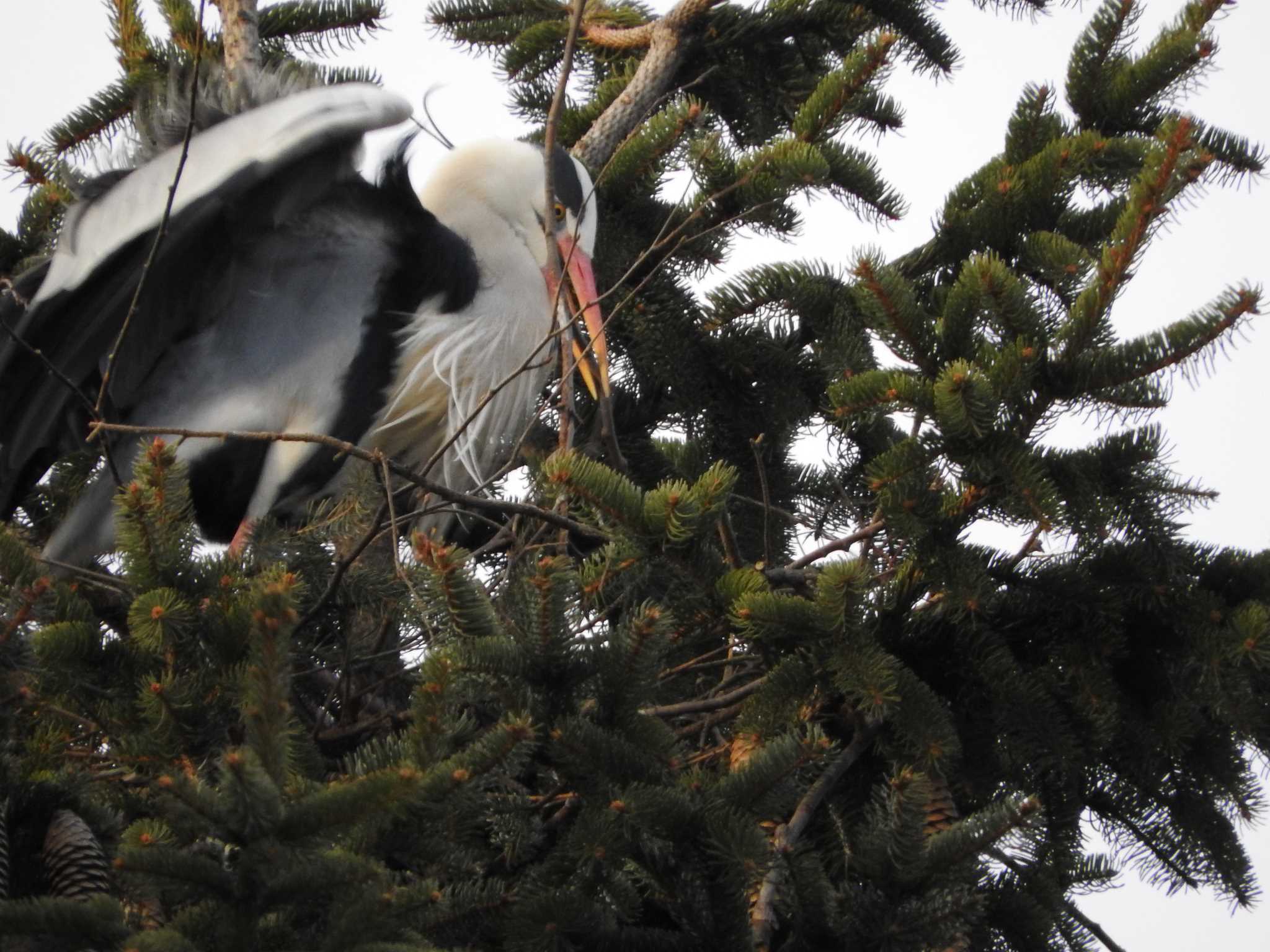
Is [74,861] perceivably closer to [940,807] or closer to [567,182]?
[940,807]

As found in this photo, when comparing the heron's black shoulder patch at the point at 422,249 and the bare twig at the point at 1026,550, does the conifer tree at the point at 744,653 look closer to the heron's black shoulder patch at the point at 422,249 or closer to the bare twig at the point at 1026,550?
the bare twig at the point at 1026,550

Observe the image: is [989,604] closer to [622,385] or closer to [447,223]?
[622,385]

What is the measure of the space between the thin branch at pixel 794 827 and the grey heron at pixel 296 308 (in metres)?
0.86

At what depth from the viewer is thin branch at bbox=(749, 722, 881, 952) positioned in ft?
4.85

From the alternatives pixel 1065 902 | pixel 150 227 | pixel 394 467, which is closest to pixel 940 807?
pixel 1065 902

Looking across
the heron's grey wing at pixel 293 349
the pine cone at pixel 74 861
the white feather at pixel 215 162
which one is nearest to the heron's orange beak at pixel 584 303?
the heron's grey wing at pixel 293 349

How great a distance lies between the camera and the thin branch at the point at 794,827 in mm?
1479

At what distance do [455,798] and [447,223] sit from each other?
2245mm

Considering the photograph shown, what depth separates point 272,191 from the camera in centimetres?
268

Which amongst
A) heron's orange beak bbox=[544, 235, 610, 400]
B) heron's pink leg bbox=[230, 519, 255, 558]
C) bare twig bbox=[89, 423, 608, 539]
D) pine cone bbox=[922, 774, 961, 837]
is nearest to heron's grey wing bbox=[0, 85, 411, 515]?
heron's pink leg bbox=[230, 519, 255, 558]

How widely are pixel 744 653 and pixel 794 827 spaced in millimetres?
401

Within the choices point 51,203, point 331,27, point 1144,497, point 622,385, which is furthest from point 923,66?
point 51,203

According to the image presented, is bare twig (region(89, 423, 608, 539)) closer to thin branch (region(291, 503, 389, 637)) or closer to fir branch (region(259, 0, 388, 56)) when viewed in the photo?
thin branch (region(291, 503, 389, 637))

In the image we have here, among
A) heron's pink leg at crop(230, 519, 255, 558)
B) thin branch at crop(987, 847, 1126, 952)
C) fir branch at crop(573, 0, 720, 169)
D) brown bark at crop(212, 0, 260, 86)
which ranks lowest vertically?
thin branch at crop(987, 847, 1126, 952)
